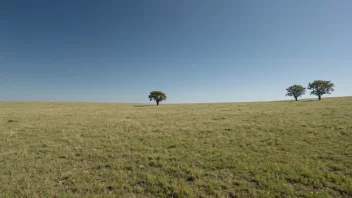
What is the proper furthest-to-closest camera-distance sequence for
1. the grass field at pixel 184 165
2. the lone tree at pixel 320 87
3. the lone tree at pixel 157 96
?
1. the lone tree at pixel 157 96
2. the lone tree at pixel 320 87
3. the grass field at pixel 184 165

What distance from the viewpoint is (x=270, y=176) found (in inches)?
250

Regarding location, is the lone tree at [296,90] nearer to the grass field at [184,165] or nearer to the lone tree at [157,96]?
the lone tree at [157,96]

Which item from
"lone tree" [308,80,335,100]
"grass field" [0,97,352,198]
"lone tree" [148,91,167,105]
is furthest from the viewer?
"lone tree" [148,91,167,105]

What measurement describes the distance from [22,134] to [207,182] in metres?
15.6

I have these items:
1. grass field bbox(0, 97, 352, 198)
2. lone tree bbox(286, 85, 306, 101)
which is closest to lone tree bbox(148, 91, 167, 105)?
lone tree bbox(286, 85, 306, 101)

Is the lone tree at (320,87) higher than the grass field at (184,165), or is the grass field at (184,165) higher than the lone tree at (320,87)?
the lone tree at (320,87)

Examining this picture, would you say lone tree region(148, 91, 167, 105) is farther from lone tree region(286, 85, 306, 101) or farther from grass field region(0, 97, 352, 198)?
grass field region(0, 97, 352, 198)

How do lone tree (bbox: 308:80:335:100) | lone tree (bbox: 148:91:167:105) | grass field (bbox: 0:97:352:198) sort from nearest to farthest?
grass field (bbox: 0:97:352:198), lone tree (bbox: 308:80:335:100), lone tree (bbox: 148:91:167:105)

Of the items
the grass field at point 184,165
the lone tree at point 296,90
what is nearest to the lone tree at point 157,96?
the lone tree at point 296,90

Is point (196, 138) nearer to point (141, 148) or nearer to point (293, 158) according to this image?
point (141, 148)

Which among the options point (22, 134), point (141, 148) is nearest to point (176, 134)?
point (141, 148)

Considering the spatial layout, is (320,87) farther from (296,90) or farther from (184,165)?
(184,165)

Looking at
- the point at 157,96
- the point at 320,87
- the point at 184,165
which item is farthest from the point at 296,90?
the point at 184,165

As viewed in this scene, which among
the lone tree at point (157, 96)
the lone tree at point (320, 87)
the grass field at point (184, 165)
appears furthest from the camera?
the lone tree at point (157, 96)
